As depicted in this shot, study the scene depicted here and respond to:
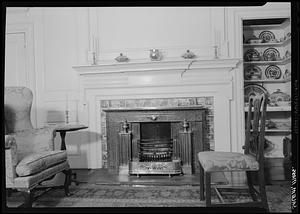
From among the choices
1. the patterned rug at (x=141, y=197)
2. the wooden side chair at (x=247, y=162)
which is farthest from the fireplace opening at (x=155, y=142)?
the wooden side chair at (x=247, y=162)

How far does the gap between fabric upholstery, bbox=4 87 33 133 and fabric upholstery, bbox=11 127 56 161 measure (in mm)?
92

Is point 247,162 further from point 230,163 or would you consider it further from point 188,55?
point 188,55

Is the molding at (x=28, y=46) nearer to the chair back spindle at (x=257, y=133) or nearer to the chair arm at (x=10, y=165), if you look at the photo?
the chair arm at (x=10, y=165)

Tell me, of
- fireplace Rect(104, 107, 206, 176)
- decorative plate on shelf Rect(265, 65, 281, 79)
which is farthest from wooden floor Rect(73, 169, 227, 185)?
decorative plate on shelf Rect(265, 65, 281, 79)

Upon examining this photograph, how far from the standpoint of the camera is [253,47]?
261 centimetres

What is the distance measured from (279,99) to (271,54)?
18.2 inches

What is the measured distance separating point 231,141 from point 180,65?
0.80 metres

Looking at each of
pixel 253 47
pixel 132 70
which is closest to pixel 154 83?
pixel 132 70

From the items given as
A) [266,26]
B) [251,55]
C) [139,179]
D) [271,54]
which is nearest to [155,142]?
[139,179]

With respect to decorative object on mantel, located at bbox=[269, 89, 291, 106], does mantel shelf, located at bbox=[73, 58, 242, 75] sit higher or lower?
higher

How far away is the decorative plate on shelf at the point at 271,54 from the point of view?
101 inches

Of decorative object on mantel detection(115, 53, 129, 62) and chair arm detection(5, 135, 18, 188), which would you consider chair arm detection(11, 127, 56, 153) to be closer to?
chair arm detection(5, 135, 18, 188)

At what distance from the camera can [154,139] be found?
246cm

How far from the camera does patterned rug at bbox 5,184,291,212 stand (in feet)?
5.37
